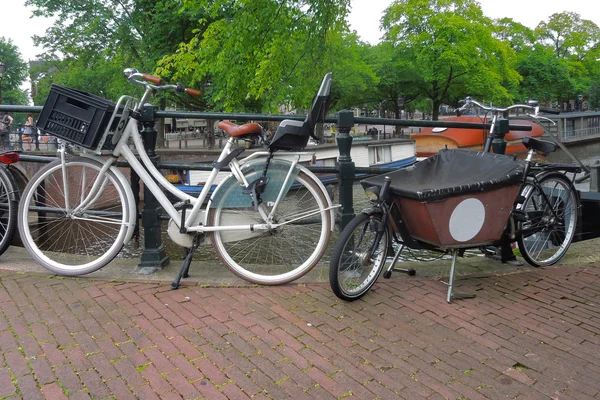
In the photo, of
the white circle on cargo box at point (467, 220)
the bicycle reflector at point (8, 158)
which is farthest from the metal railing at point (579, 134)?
the bicycle reflector at point (8, 158)

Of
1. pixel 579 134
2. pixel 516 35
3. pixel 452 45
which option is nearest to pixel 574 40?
pixel 516 35

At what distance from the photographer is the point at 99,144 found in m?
3.44

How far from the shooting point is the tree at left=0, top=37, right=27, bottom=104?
182 feet

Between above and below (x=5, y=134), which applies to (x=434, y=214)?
below

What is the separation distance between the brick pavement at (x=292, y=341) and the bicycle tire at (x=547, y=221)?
528 millimetres

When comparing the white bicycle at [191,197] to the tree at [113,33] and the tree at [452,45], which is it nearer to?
the tree at [113,33]

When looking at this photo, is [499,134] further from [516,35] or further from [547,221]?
[516,35]

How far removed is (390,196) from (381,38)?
3583 centimetres

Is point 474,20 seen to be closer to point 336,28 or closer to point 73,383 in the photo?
point 336,28

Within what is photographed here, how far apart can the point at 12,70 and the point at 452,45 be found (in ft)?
157

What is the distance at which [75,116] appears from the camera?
11.1 feet

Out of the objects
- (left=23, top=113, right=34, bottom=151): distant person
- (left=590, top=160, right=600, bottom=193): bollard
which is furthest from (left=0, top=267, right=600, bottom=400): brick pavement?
(left=23, top=113, right=34, bottom=151): distant person

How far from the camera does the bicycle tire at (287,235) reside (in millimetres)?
3506

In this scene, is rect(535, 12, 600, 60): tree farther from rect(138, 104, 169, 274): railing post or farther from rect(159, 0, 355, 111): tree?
rect(138, 104, 169, 274): railing post
